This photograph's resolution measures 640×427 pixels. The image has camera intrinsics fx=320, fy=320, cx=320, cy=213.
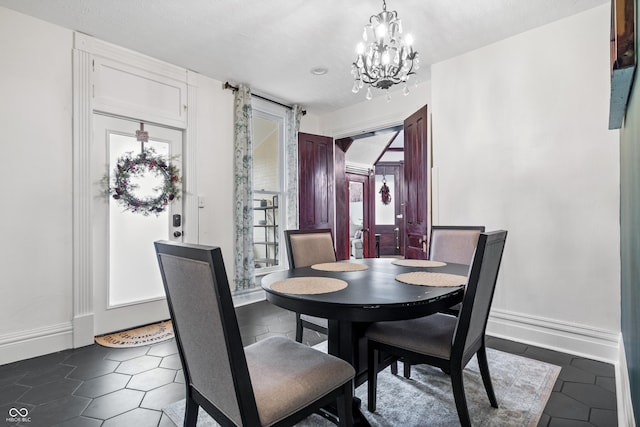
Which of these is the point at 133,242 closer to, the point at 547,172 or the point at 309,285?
the point at 309,285

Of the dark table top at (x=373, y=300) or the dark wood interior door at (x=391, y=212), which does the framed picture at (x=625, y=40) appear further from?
the dark wood interior door at (x=391, y=212)

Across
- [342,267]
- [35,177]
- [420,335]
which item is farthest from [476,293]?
[35,177]

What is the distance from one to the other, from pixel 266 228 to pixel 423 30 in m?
3.05

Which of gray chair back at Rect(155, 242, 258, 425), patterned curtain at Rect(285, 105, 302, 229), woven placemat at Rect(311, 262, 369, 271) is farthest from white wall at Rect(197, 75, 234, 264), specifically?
gray chair back at Rect(155, 242, 258, 425)

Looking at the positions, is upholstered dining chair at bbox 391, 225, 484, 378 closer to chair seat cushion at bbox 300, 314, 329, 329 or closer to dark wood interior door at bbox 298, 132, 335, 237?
chair seat cushion at bbox 300, 314, 329, 329

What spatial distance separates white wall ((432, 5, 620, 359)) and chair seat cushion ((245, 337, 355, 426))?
2277 millimetres

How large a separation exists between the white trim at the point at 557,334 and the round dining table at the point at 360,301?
4.34ft

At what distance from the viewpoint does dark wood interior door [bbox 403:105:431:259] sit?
3.56 meters

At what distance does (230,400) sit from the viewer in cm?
107

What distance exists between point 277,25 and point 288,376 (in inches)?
107

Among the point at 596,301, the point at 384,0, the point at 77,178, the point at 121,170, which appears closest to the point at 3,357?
the point at 77,178

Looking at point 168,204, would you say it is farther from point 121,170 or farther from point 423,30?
point 423,30

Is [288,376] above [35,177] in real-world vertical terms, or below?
below

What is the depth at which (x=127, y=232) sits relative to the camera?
3203 millimetres
